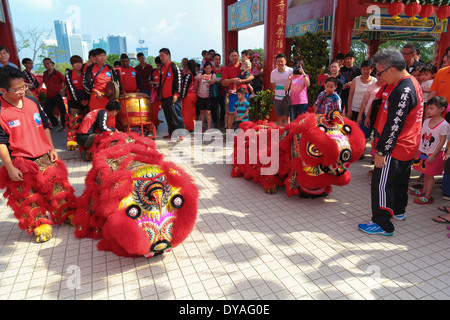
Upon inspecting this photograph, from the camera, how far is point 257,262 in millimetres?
2686

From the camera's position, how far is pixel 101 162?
9.18 feet

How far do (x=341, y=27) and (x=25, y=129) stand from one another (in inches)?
327

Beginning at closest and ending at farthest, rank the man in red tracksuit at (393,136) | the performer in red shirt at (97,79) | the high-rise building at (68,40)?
1. the man in red tracksuit at (393,136)
2. the performer in red shirt at (97,79)
3. the high-rise building at (68,40)

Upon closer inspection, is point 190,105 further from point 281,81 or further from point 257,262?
point 257,262

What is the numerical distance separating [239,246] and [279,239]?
0.42 metres

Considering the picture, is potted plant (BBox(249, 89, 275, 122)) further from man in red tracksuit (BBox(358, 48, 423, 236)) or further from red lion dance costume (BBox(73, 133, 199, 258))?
red lion dance costume (BBox(73, 133, 199, 258))

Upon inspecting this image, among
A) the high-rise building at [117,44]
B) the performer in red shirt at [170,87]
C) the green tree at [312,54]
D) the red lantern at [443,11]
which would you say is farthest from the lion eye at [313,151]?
the high-rise building at [117,44]

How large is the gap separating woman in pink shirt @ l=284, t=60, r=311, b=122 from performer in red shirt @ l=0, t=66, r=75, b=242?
4292 millimetres

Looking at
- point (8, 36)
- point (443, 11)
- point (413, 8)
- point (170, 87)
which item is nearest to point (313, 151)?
point (170, 87)

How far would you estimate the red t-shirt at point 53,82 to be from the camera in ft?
23.9

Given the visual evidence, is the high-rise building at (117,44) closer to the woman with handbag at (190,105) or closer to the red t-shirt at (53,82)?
the red t-shirt at (53,82)

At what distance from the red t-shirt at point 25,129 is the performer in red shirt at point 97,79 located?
2.77m

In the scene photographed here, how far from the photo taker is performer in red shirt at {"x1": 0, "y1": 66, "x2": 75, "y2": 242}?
106 inches
